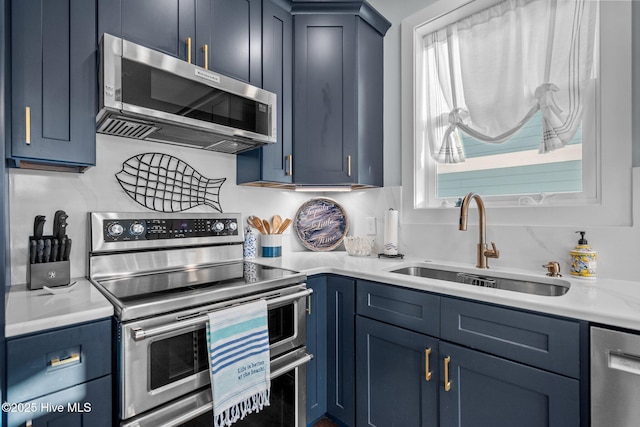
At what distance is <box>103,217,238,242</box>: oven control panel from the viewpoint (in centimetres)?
150

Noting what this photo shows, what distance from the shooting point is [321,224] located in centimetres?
238

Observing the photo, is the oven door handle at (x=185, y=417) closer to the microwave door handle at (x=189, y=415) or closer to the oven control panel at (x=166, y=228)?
the microwave door handle at (x=189, y=415)

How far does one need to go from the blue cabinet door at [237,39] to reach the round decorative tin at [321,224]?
3.13ft

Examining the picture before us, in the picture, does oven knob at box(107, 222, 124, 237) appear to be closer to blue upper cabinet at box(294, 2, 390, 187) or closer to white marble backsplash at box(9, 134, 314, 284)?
white marble backsplash at box(9, 134, 314, 284)

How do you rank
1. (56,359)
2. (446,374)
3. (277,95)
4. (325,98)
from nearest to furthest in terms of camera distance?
(56,359)
(446,374)
(277,95)
(325,98)

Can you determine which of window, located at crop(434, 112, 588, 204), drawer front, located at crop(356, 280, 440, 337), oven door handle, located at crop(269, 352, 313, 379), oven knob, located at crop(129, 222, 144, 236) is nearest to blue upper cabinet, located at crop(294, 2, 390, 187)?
window, located at crop(434, 112, 588, 204)

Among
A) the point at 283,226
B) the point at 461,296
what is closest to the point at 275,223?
the point at 283,226

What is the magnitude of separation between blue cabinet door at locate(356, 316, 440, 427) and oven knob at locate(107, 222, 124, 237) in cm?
124

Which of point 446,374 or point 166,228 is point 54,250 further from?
point 446,374

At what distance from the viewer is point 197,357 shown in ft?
3.84

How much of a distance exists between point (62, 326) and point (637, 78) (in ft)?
7.71

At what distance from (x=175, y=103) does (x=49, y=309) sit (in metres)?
0.89

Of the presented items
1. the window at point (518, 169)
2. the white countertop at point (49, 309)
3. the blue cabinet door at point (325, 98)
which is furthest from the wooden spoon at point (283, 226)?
the white countertop at point (49, 309)

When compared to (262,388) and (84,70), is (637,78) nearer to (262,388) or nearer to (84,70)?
(262,388)
